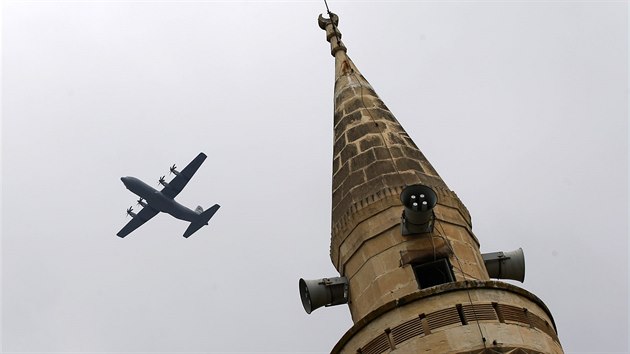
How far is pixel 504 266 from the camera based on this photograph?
15117 millimetres

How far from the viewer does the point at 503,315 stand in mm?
12445

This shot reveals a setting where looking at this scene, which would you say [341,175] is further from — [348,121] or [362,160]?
[348,121]

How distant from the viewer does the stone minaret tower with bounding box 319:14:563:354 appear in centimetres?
1223

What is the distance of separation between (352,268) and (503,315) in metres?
2.91

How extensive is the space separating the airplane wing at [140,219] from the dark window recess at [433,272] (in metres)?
68.3

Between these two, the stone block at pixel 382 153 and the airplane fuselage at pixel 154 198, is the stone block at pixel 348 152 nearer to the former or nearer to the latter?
the stone block at pixel 382 153

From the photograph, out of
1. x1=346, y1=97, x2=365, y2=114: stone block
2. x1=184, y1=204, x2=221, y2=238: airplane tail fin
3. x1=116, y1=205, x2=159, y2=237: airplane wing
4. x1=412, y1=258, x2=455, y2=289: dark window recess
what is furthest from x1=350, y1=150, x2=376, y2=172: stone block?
x1=184, y1=204, x2=221, y2=238: airplane tail fin

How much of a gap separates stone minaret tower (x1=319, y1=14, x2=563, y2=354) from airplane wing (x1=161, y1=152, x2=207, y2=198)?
6138 centimetres

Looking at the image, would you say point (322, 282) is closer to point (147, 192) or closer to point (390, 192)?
point (390, 192)

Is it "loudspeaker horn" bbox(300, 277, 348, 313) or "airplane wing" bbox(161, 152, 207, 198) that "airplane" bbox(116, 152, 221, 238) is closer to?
"airplane wing" bbox(161, 152, 207, 198)

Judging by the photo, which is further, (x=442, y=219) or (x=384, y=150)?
(x=384, y=150)

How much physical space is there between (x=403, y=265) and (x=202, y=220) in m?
74.5

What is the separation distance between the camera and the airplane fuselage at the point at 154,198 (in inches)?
2923

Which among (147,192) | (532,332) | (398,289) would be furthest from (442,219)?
(147,192)
